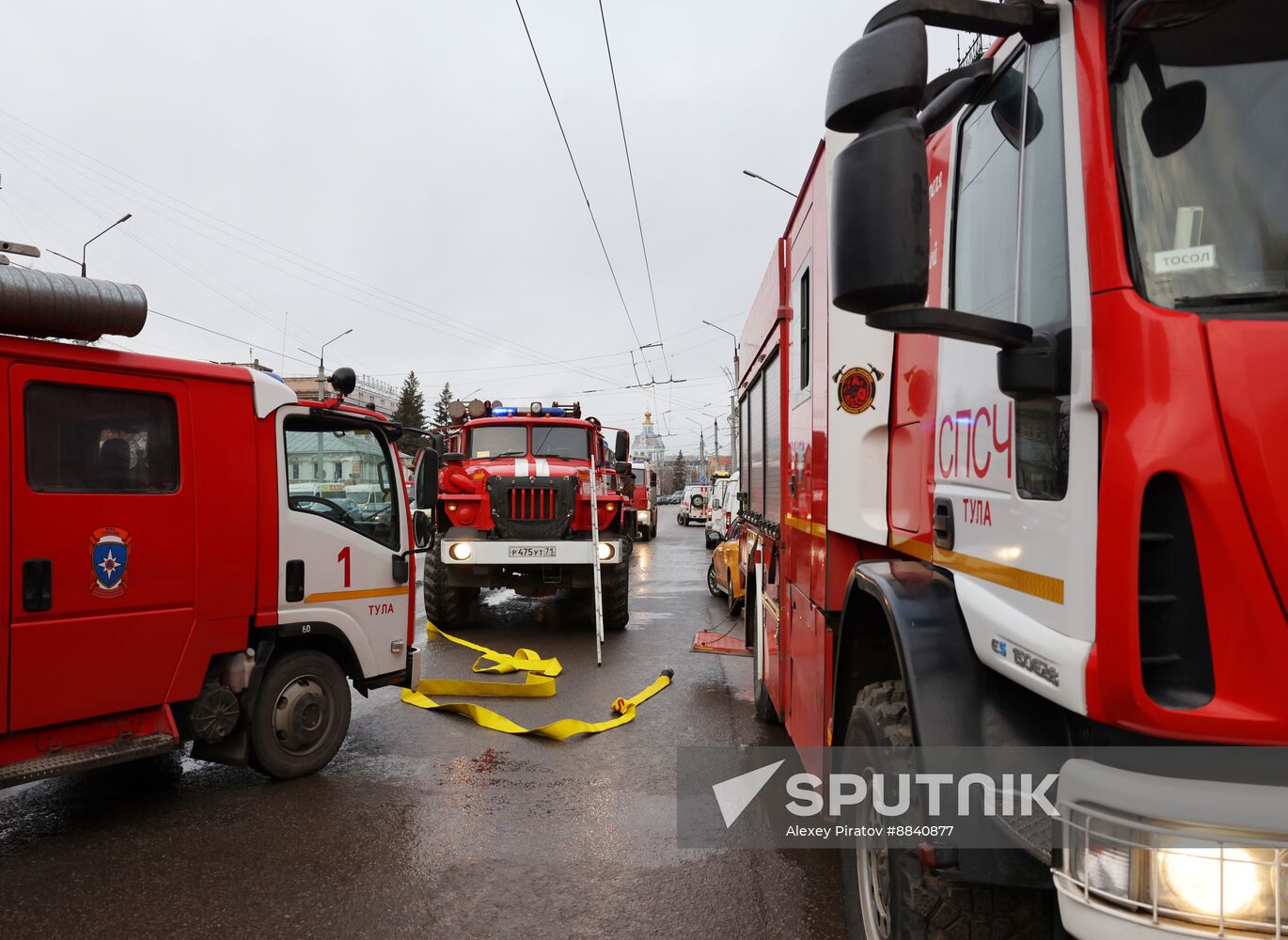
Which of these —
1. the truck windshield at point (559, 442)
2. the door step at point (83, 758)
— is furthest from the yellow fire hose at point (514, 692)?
the truck windshield at point (559, 442)

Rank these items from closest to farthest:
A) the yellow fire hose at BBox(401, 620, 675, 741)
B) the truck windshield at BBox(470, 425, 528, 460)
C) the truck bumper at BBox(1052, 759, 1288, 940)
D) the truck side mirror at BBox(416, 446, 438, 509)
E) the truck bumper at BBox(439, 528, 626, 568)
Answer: the truck bumper at BBox(1052, 759, 1288, 940) → the truck side mirror at BBox(416, 446, 438, 509) → the yellow fire hose at BBox(401, 620, 675, 741) → the truck bumper at BBox(439, 528, 626, 568) → the truck windshield at BBox(470, 425, 528, 460)

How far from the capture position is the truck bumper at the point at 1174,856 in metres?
1.37

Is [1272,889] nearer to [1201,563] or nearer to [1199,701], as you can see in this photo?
[1199,701]

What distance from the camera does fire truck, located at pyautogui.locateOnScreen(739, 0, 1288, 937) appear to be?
1397 mm

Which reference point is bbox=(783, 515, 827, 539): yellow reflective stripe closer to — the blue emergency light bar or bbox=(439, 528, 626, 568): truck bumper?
bbox=(439, 528, 626, 568): truck bumper

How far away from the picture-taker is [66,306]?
3930 millimetres

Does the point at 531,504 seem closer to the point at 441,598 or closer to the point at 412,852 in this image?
the point at 441,598

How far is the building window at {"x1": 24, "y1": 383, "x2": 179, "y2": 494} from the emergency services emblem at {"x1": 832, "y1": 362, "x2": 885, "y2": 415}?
10.8ft

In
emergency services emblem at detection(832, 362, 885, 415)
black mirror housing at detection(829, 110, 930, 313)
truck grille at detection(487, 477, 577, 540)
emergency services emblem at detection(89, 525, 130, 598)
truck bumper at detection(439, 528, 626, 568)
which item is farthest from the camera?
truck grille at detection(487, 477, 577, 540)

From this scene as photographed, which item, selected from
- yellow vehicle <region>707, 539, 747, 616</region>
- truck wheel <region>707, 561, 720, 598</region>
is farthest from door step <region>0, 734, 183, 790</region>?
truck wheel <region>707, 561, 720, 598</region>

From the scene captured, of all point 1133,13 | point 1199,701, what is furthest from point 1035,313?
point 1199,701

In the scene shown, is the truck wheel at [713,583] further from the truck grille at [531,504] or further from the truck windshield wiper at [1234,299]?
the truck windshield wiper at [1234,299]

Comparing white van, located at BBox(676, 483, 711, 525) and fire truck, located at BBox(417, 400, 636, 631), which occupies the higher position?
fire truck, located at BBox(417, 400, 636, 631)

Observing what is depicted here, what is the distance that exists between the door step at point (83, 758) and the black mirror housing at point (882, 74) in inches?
166
